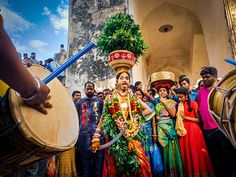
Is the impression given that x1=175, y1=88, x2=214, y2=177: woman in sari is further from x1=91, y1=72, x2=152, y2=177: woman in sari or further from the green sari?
x1=91, y1=72, x2=152, y2=177: woman in sari

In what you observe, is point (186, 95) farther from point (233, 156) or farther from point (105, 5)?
point (105, 5)

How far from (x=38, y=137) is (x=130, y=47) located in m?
2.56

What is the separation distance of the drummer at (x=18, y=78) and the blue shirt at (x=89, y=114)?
8.93ft

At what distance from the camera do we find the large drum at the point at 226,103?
160 cm

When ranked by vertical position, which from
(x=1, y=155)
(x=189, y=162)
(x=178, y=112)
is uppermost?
(x=178, y=112)

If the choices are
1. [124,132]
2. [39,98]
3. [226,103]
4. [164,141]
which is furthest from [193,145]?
[39,98]

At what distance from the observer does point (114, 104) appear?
303 centimetres

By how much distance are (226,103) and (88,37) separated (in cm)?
592

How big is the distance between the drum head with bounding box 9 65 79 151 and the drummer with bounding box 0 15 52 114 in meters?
0.05

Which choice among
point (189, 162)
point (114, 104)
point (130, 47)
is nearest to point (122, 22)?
point (130, 47)

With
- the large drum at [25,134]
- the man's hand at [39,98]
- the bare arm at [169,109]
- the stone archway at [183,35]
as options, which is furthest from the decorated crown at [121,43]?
the stone archway at [183,35]

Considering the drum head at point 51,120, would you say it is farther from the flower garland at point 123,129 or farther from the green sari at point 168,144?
the green sari at point 168,144

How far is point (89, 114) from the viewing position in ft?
A: 12.6

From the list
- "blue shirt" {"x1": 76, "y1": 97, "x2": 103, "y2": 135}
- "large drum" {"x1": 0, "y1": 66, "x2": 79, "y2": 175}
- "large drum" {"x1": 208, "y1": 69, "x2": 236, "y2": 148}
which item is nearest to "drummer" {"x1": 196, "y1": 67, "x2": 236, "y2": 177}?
"large drum" {"x1": 208, "y1": 69, "x2": 236, "y2": 148}
